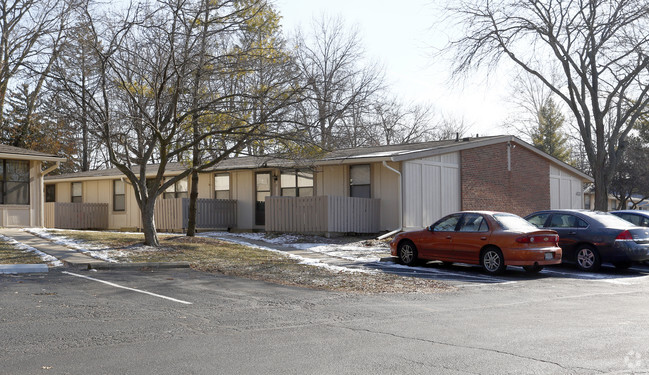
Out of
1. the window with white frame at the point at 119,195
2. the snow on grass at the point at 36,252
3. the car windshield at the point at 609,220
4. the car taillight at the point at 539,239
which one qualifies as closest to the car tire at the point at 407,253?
the car taillight at the point at 539,239

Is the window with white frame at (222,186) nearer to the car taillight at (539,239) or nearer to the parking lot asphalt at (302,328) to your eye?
the parking lot asphalt at (302,328)

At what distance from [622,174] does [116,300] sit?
5415cm

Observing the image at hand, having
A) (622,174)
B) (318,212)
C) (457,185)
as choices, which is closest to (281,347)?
(318,212)

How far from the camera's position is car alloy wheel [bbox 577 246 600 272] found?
1617 centimetres

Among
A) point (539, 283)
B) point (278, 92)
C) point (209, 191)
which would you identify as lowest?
point (539, 283)

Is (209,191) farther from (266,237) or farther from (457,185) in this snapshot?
(457,185)

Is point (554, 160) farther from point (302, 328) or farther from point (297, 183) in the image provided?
point (302, 328)

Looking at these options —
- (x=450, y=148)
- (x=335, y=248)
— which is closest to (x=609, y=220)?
(x=335, y=248)

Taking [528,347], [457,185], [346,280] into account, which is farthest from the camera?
[457,185]

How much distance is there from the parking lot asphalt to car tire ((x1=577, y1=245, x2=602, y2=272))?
125 inches

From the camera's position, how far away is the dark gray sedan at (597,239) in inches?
621

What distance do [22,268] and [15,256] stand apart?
2.19m

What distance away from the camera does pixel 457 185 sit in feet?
86.8

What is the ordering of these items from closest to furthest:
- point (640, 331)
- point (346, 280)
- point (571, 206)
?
1. point (640, 331)
2. point (346, 280)
3. point (571, 206)
